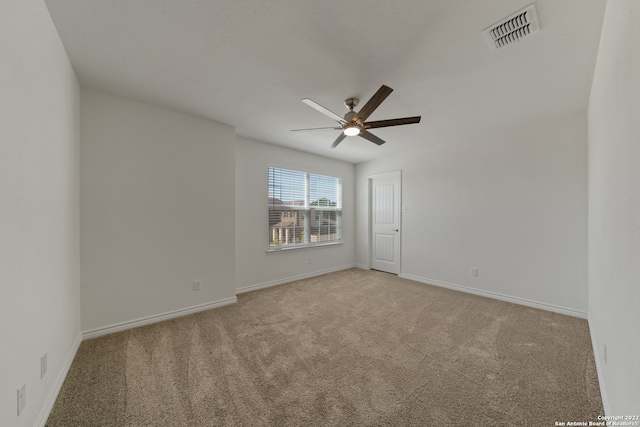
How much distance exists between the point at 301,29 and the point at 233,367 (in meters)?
2.54

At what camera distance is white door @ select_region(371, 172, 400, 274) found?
4805 millimetres

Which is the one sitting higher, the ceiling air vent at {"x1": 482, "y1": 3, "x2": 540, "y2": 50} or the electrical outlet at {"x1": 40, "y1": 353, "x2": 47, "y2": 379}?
the ceiling air vent at {"x1": 482, "y1": 3, "x2": 540, "y2": 50}

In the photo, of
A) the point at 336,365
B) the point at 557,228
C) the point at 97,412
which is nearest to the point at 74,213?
the point at 97,412

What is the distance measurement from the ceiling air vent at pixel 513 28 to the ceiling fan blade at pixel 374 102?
71 cm

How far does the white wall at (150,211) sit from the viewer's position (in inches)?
94.7

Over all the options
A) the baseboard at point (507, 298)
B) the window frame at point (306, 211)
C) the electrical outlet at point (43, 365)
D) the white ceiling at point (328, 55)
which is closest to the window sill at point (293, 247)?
the window frame at point (306, 211)

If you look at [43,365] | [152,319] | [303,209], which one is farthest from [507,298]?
[43,365]

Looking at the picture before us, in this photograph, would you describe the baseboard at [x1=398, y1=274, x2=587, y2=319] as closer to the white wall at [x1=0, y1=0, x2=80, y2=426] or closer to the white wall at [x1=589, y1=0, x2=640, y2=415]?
the white wall at [x1=589, y1=0, x2=640, y2=415]

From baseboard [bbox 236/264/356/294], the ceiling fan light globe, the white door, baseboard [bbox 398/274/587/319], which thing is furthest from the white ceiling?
baseboard [bbox 236/264/356/294]

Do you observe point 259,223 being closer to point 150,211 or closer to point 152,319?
point 150,211

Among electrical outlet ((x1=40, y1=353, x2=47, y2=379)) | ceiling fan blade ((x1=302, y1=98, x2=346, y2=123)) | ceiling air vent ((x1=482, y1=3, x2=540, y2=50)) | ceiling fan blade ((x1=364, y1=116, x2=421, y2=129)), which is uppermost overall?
ceiling air vent ((x1=482, y1=3, x2=540, y2=50))

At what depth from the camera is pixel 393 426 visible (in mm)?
1370

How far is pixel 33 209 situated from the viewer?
4.42 ft

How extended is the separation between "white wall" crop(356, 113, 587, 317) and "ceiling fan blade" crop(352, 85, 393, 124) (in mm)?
2434
